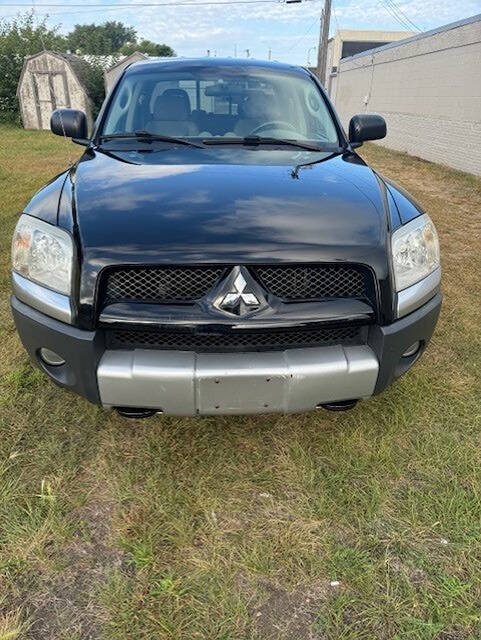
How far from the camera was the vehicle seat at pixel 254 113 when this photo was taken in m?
3.10

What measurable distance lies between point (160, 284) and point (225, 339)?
32cm

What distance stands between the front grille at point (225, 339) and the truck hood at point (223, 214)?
22 centimetres

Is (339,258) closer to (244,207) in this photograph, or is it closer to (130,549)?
(244,207)

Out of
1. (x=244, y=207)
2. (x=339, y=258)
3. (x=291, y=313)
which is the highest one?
(x=244, y=207)

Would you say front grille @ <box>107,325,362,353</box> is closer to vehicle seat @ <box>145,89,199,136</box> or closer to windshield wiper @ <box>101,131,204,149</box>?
windshield wiper @ <box>101,131,204,149</box>

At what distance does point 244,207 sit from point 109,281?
61 centimetres

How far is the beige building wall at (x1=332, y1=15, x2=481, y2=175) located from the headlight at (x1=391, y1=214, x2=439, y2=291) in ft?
32.2

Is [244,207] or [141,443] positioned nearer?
[244,207]

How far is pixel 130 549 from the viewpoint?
72.2 inches

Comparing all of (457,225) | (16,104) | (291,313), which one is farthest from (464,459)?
(16,104)

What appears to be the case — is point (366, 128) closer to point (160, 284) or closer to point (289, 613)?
point (160, 284)

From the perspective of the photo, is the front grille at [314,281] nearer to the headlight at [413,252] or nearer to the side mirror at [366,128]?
the headlight at [413,252]

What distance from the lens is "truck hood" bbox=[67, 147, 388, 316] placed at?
1.80m

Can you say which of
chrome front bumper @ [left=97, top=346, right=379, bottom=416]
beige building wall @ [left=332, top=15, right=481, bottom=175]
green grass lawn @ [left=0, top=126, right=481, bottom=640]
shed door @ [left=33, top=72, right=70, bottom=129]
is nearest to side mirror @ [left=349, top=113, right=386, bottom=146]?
green grass lawn @ [left=0, top=126, right=481, bottom=640]
